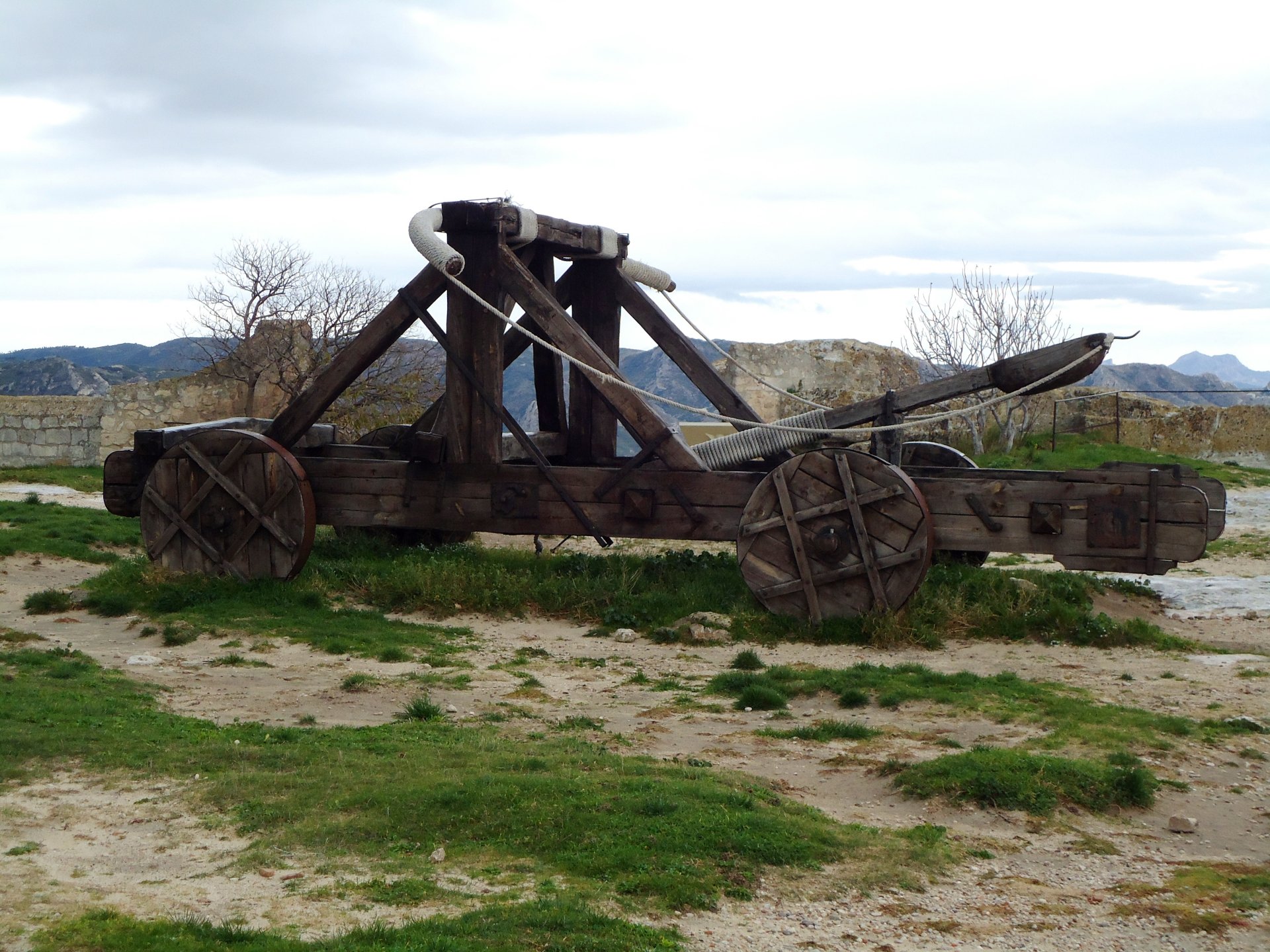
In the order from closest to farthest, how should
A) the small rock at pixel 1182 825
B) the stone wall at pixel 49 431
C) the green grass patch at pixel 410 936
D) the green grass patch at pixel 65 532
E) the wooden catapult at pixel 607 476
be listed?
the green grass patch at pixel 410 936, the small rock at pixel 1182 825, the wooden catapult at pixel 607 476, the green grass patch at pixel 65 532, the stone wall at pixel 49 431

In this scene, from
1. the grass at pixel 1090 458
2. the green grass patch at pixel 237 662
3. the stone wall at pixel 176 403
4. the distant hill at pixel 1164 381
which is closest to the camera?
the green grass patch at pixel 237 662

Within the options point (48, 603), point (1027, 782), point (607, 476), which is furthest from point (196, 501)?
point (1027, 782)

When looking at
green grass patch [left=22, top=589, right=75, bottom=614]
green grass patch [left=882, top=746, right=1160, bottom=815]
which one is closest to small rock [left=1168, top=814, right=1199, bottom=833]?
green grass patch [left=882, top=746, right=1160, bottom=815]

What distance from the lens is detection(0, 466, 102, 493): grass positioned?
60.3 feet

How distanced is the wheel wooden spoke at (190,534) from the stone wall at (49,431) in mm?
14331

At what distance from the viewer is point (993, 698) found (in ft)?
21.0

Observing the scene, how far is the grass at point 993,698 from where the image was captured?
565 cm

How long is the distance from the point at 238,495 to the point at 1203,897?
23.7ft

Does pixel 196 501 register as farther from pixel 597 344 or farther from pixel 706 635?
pixel 706 635

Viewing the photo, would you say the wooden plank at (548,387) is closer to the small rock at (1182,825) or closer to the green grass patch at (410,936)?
the small rock at (1182,825)

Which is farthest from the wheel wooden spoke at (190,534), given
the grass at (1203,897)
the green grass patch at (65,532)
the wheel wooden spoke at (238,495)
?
the grass at (1203,897)

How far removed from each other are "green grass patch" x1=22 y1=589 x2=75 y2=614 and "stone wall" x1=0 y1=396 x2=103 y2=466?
1475cm

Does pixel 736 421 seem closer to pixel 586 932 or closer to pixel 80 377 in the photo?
pixel 586 932

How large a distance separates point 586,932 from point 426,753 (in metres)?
1.98
